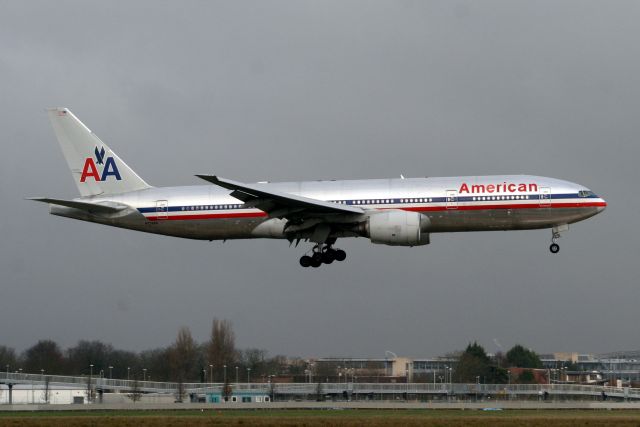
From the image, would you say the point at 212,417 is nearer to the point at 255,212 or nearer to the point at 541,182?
the point at 255,212

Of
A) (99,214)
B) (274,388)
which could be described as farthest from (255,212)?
(274,388)

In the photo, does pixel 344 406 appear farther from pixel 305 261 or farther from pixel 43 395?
pixel 43 395

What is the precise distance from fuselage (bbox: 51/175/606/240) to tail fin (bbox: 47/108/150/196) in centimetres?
420

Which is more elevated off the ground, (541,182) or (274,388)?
(541,182)

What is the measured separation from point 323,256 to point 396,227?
19.1ft

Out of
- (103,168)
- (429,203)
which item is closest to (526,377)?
(429,203)

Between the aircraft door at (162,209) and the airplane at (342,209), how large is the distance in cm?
5

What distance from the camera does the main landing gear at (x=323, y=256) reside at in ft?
181

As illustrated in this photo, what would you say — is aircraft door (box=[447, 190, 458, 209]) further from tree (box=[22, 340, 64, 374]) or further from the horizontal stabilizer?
tree (box=[22, 340, 64, 374])

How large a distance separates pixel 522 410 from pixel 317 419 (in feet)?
44.4

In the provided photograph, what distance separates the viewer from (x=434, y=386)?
9194cm

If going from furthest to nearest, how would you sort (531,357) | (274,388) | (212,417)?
(531,357), (274,388), (212,417)

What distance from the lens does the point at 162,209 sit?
55875mm

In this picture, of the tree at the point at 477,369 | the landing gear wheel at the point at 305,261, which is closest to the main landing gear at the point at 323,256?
the landing gear wheel at the point at 305,261
